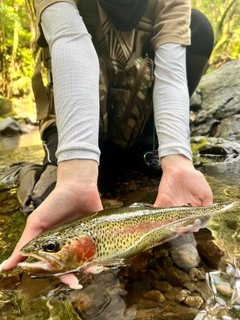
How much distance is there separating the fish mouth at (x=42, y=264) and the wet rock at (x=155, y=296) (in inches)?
8.3

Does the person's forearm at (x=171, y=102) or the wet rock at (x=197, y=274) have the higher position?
the person's forearm at (x=171, y=102)

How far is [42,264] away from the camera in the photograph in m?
0.77

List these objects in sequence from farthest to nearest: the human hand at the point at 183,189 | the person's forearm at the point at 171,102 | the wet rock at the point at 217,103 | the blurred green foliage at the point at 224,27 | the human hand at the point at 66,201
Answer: the blurred green foliage at the point at 224,27
the wet rock at the point at 217,103
the person's forearm at the point at 171,102
the human hand at the point at 183,189
the human hand at the point at 66,201

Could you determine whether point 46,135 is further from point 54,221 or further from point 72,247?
point 72,247

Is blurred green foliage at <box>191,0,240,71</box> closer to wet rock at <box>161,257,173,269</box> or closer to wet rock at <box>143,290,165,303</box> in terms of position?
wet rock at <box>161,257,173,269</box>

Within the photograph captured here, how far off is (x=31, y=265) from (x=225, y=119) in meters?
3.31

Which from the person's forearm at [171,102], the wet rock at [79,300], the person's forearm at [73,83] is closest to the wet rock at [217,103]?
the person's forearm at [171,102]

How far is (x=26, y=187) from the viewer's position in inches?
61.6

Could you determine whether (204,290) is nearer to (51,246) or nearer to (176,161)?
(51,246)

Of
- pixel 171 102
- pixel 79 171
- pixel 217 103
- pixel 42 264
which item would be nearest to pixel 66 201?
pixel 79 171

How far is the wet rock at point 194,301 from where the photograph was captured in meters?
0.72

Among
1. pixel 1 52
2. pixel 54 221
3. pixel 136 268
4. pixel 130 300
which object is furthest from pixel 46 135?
pixel 1 52

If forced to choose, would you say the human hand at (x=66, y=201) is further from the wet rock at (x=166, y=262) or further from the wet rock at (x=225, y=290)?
the wet rock at (x=225, y=290)

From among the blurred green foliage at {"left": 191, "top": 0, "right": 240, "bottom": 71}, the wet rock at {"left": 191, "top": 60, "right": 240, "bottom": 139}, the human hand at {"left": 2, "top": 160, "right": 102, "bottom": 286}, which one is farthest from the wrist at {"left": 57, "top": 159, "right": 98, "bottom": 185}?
the blurred green foliage at {"left": 191, "top": 0, "right": 240, "bottom": 71}
